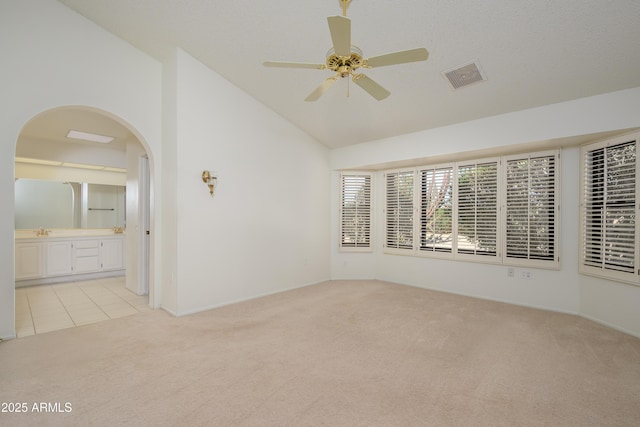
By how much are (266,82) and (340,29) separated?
8.04 feet

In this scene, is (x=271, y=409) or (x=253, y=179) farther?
(x=253, y=179)

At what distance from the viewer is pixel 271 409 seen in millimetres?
1930

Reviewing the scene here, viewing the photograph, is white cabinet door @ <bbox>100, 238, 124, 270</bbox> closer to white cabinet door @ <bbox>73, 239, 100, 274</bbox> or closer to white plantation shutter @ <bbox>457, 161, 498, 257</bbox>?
white cabinet door @ <bbox>73, 239, 100, 274</bbox>

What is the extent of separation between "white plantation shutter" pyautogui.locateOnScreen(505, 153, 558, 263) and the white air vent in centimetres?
162

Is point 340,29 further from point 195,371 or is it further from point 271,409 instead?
point 195,371

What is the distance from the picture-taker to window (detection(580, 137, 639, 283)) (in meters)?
3.32

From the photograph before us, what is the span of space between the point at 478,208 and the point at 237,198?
372 cm

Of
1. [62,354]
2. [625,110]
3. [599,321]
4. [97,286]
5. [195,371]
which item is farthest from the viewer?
[97,286]

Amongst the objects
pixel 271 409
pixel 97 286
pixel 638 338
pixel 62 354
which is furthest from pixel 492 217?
pixel 97 286

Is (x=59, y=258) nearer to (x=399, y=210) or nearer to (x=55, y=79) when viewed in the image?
(x=55, y=79)

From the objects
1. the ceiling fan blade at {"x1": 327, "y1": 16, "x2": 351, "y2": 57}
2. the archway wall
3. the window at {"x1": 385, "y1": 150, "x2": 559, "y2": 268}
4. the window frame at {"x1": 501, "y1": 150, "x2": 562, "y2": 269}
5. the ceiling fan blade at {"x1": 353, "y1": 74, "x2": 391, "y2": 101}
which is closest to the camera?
the ceiling fan blade at {"x1": 327, "y1": 16, "x2": 351, "y2": 57}

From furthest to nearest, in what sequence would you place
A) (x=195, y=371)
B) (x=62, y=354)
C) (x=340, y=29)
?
1. (x=62, y=354)
2. (x=195, y=371)
3. (x=340, y=29)

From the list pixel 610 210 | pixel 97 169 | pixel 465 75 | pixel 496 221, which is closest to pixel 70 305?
pixel 97 169

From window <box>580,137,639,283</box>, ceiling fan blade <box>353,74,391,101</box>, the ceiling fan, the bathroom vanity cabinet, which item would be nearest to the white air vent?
ceiling fan blade <box>353,74,391,101</box>
